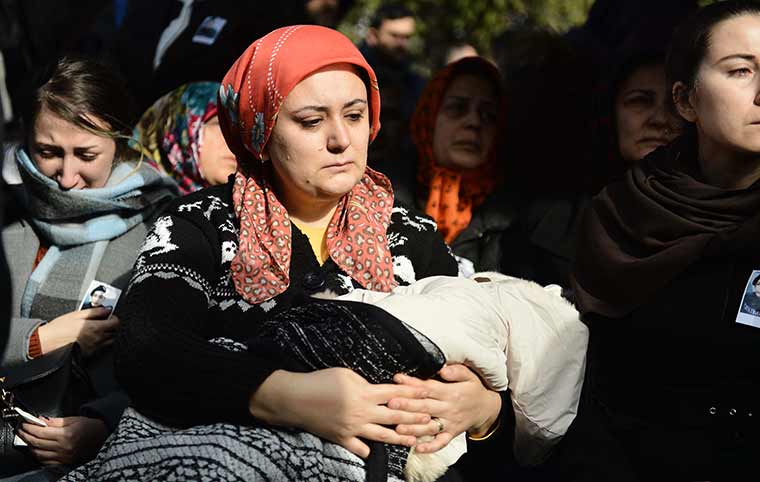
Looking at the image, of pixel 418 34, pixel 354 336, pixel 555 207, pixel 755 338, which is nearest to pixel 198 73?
pixel 555 207

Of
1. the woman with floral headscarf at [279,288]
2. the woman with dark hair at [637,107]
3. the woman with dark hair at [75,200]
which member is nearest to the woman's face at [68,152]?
the woman with dark hair at [75,200]

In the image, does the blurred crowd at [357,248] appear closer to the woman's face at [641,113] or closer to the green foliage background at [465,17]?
the woman's face at [641,113]

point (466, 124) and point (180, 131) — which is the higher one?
point (466, 124)

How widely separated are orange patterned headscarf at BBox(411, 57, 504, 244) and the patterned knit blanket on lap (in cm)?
167

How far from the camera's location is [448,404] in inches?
97.1

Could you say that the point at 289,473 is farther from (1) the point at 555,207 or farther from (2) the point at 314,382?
(1) the point at 555,207

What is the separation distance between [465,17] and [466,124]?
5.81m

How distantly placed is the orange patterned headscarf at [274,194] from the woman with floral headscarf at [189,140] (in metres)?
0.92

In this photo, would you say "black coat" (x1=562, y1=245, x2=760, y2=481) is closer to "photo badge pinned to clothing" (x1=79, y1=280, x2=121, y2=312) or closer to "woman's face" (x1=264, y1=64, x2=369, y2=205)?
"woman's face" (x1=264, y1=64, x2=369, y2=205)

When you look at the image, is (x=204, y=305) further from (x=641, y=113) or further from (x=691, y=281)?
(x=641, y=113)

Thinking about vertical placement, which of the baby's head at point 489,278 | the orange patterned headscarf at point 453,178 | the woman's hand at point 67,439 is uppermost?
the orange patterned headscarf at point 453,178

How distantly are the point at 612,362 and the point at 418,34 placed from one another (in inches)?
292

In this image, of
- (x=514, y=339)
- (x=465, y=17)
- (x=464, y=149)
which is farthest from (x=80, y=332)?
(x=465, y=17)

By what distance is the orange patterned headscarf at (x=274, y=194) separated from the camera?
277 centimetres
